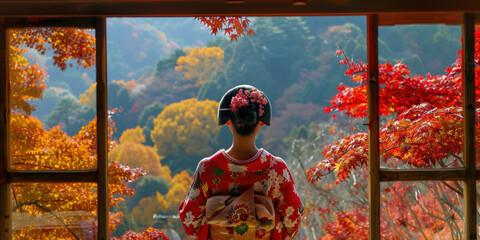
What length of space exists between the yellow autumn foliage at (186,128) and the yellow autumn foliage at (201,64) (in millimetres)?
921

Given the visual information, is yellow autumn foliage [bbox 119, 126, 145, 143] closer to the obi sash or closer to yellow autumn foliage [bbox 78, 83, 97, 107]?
yellow autumn foliage [bbox 78, 83, 97, 107]

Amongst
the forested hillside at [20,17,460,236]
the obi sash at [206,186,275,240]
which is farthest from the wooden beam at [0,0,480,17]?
the forested hillside at [20,17,460,236]

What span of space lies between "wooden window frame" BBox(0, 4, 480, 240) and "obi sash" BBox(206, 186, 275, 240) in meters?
0.71

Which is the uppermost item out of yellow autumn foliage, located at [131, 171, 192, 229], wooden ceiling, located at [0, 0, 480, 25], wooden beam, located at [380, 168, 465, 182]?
wooden ceiling, located at [0, 0, 480, 25]

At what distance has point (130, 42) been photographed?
1294cm

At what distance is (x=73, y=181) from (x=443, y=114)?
2.38m

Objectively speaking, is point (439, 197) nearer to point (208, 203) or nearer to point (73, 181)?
point (208, 203)

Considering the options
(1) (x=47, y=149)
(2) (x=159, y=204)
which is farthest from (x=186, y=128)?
(1) (x=47, y=149)

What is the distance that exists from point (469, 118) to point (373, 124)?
0.61 metres

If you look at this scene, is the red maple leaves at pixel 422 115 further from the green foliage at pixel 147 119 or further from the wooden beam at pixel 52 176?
the green foliage at pixel 147 119

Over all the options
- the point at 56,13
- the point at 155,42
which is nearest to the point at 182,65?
the point at 155,42

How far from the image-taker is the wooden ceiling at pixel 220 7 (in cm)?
277

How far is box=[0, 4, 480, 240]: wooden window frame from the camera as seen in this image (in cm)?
278

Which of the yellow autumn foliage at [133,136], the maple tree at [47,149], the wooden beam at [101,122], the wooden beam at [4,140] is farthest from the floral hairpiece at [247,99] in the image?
the yellow autumn foliage at [133,136]
